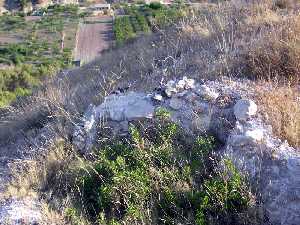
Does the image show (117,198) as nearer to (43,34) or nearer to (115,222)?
(115,222)

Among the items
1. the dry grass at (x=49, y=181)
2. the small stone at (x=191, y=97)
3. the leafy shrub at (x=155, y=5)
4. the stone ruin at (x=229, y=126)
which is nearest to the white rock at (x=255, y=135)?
the stone ruin at (x=229, y=126)

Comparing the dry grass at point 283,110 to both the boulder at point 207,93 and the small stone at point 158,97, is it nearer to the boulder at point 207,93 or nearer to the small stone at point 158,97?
the boulder at point 207,93

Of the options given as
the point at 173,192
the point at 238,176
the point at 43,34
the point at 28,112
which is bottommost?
the point at 43,34

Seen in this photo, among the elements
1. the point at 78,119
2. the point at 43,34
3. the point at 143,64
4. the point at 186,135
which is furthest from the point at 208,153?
the point at 43,34

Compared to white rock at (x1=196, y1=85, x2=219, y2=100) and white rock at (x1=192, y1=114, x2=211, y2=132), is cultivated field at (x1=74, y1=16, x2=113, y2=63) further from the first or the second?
white rock at (x1=192, y1=114, x2=211, y2=132)

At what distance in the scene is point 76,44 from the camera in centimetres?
2873

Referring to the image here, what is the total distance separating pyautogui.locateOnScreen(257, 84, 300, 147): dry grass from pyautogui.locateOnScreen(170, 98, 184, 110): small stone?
756 millimetres

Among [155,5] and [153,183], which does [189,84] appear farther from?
[155,5]

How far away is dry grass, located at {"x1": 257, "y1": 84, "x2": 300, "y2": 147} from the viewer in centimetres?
395

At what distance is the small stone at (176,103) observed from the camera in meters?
4.68

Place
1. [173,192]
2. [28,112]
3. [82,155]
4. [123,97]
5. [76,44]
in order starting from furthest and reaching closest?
[76,44]
[28,112]
[123,97]
[82,155]
[173,192]

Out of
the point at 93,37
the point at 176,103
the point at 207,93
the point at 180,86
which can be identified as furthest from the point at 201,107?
the point at 93,37

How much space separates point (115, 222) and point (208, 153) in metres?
1.05

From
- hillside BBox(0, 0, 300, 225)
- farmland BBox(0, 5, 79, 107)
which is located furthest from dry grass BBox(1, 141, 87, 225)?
farmland BBox(0, 5, 79, 107)
